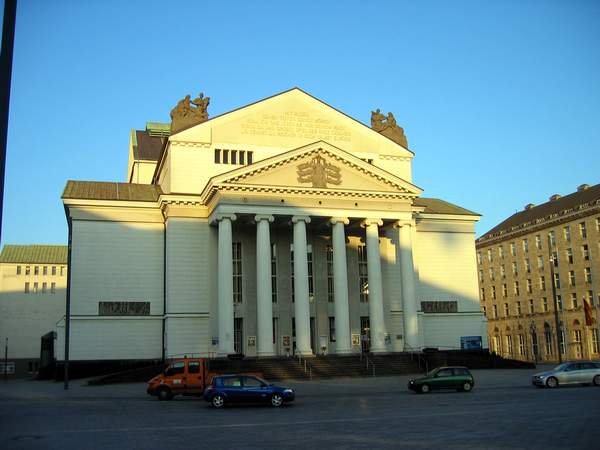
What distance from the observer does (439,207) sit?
59.8 m

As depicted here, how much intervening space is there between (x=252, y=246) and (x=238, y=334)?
6.62 meters

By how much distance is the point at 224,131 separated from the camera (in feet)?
169

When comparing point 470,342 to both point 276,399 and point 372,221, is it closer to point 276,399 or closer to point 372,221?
point 372,221

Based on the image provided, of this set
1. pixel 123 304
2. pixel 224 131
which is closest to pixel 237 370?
pixel 123 304

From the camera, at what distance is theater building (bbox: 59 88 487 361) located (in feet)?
155

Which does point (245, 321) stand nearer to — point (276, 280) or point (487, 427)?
point (276, 280)

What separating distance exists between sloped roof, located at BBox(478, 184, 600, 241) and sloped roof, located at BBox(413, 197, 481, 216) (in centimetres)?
2795

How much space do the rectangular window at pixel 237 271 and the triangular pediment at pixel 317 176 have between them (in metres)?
5.98

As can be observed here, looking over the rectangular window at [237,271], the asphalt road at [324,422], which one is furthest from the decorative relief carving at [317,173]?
the asphalt road at [324,422]

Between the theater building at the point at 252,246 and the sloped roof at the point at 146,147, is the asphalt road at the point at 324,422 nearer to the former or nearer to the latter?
the theater building at the point at 252,246

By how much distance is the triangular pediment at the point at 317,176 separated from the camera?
4697 cm

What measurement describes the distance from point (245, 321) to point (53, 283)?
57.1 m

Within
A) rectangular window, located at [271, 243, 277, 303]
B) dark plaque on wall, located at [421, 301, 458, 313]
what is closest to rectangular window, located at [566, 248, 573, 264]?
dark plaque on wall, located at [421, 301, 458, 313]

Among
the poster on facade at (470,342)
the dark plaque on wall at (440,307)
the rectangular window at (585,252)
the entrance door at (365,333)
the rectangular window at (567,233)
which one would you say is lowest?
the poster on facade at (470,342)
